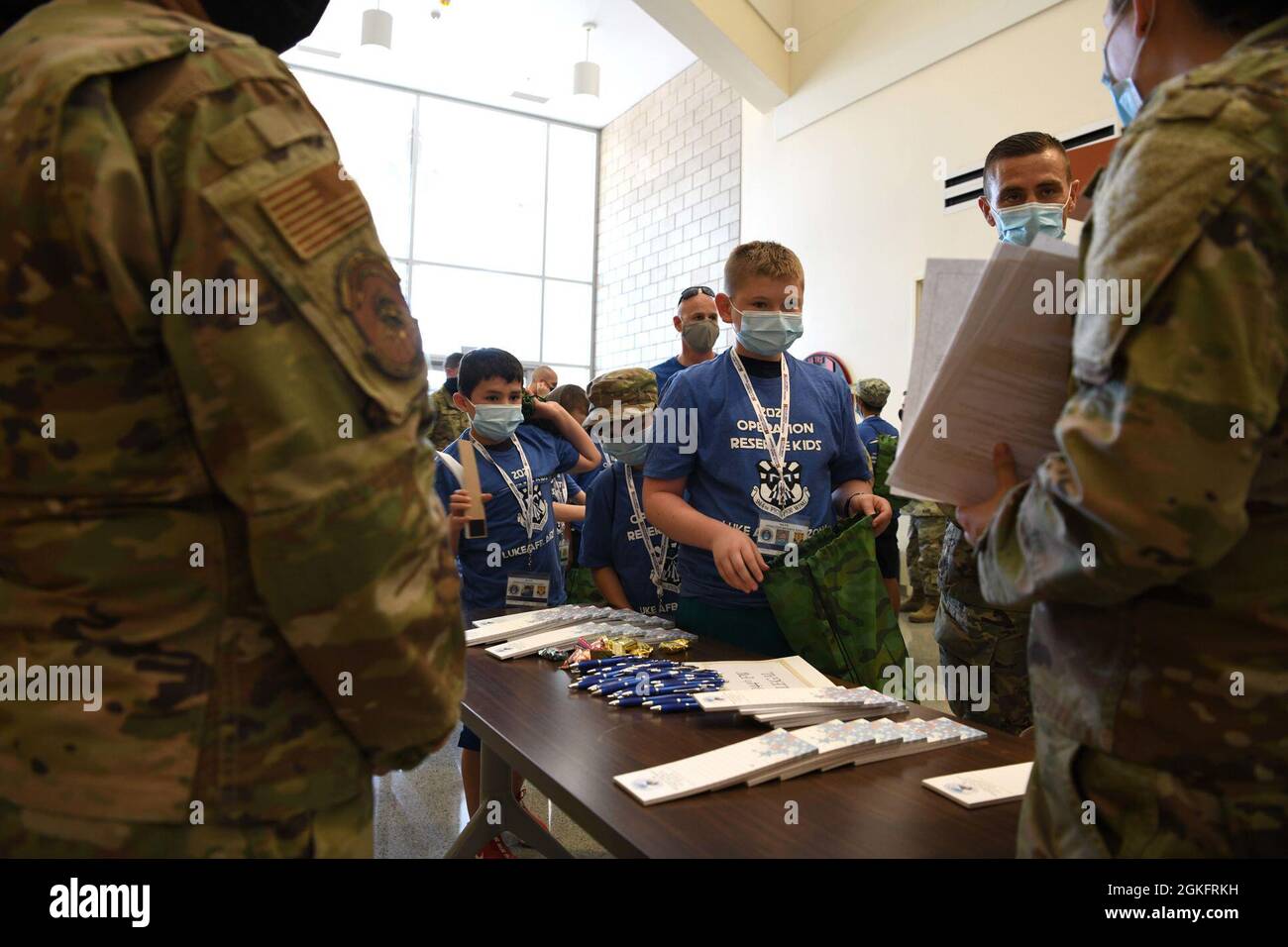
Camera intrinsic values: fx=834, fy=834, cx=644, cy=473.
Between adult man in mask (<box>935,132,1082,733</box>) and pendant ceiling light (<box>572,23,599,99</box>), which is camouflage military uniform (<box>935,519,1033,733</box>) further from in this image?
pendant ceiling light (<box>572,23,599,99</box>)

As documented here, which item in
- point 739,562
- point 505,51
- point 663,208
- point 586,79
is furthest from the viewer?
point 663,208

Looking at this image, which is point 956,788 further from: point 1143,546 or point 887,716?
point 1143,546

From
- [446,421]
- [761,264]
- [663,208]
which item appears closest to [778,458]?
[761,264]

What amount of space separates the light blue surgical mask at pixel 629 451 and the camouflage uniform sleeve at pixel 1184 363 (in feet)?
6.35

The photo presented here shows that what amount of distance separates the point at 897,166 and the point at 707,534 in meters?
5.89

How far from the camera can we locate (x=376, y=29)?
8.00 meters

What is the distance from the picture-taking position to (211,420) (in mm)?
664

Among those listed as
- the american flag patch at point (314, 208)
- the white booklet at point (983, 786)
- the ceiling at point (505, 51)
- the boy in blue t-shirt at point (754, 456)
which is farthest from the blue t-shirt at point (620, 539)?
the ceiling at point (505, 51)

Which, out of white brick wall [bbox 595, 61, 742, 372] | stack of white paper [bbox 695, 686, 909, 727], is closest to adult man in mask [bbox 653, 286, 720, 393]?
stack of white paper [bbox 695, 686, 909, 727]

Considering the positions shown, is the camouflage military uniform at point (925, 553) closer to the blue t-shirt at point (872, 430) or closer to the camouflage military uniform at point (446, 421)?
the blue t-shirt at point (872, 430)

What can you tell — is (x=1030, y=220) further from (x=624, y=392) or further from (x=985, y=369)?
(x=985, y=369)

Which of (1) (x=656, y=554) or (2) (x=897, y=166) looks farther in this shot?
(2) (x=897, y=166)

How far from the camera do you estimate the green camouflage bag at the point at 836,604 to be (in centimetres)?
175

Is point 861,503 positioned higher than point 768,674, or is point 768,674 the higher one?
point 861,503
